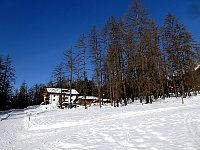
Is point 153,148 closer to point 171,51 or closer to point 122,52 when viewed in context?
point 122,52

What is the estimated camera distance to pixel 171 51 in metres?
39.6

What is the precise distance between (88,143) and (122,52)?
90.5ft

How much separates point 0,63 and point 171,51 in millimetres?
→ 39341

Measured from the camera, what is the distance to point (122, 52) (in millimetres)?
37969

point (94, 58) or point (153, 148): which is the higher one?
point (94, 58)

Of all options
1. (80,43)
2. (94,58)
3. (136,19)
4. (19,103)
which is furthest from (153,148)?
(19,103)

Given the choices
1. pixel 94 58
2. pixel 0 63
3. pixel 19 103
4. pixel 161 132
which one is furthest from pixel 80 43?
pixel 19 103

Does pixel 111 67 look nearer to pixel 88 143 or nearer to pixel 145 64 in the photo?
pixel 145 64

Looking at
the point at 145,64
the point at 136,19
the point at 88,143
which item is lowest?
the point at 88,143

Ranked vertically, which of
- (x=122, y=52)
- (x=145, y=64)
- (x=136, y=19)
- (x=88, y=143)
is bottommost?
(x=88, y=143)

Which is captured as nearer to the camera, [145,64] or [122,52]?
[145,64]

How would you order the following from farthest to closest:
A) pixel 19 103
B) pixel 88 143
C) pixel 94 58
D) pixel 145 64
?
pixel 19 103 → pixel 94 58 → pixel 145 64 → pixel 88 143

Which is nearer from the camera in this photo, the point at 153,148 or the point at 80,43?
the point at 153,148

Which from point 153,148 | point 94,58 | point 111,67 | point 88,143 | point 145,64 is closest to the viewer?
point 153,148
